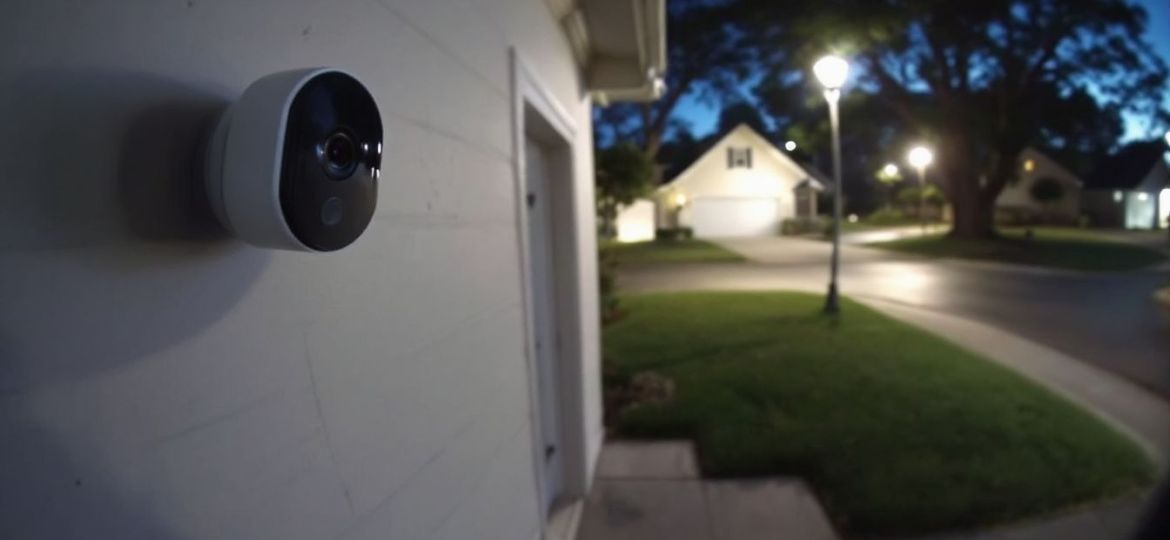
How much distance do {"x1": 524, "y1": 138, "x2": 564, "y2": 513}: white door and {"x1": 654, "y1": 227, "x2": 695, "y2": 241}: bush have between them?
26425mm

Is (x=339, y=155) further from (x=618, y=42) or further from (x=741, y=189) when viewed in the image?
(x=741, y=189)

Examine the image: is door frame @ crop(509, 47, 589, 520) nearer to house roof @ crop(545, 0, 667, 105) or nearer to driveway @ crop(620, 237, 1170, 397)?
house roof @ crop(545, 0, 667, 105)

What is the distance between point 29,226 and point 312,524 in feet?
2.01

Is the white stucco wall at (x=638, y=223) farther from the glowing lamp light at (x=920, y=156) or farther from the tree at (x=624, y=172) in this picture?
the glowing lamp light at (x=920, y=156)

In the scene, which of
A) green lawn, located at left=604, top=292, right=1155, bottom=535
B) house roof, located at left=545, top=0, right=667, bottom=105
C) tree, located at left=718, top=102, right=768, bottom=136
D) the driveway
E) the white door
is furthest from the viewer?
tree, located at left=718, top=102, right=768, bottom=136

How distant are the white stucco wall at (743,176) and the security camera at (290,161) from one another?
105 ft

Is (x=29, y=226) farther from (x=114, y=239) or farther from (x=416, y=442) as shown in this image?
(x=416, y=442)

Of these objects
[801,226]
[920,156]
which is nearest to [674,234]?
[801,226]

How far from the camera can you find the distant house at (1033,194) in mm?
28422

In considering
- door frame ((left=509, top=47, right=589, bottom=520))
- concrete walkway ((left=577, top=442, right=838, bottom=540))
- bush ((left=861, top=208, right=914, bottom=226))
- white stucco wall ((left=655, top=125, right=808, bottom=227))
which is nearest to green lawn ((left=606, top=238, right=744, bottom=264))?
white stucco wall ((left=655, top=125, right=808, bottom=227))

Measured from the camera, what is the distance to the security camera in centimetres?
68

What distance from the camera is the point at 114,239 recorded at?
646mm

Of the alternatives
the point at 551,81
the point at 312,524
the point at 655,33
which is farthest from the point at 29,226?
the point at 655,33

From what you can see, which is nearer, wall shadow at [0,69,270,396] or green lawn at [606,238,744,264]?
wall shadow at [0,69,270,396]
